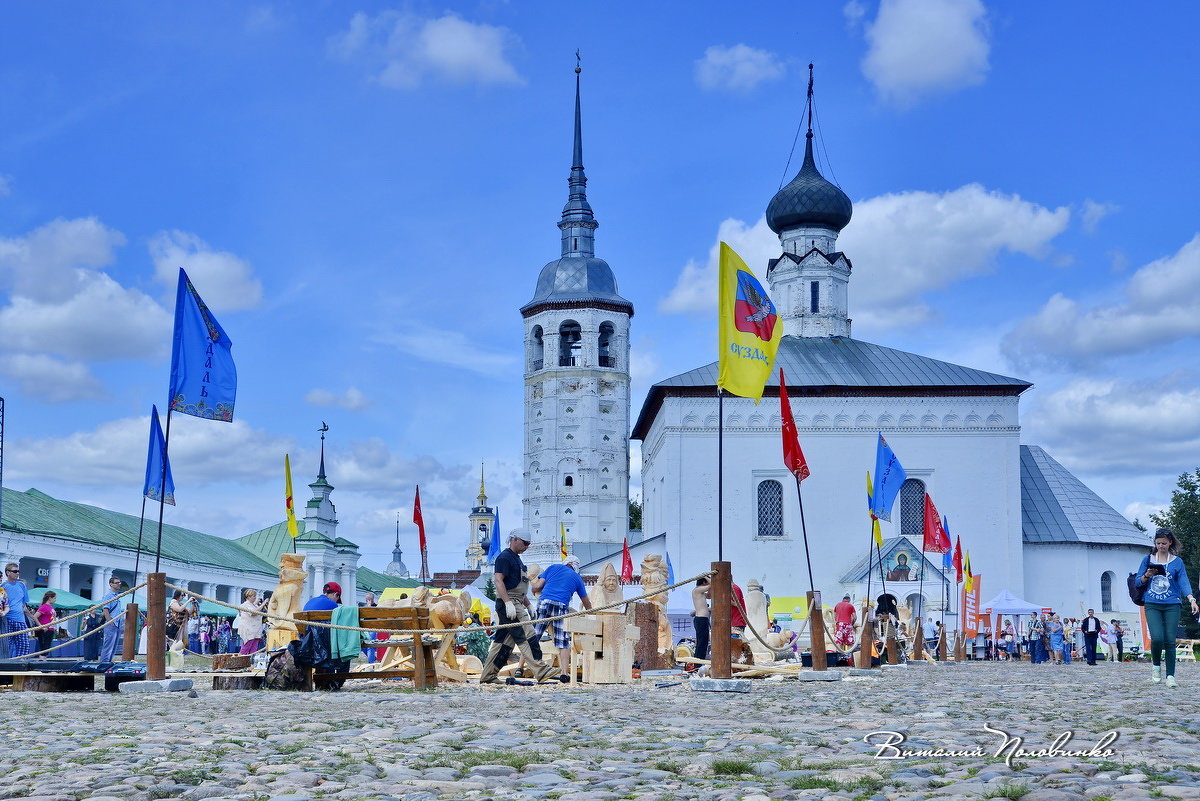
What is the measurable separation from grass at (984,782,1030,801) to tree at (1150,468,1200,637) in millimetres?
61617

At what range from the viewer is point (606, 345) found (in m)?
74.1

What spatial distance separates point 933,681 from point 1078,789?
10649mm

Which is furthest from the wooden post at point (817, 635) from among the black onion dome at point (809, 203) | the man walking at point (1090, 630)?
the black onion dome at point (809, 203)

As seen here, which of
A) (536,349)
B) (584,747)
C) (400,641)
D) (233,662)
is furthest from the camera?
(536,349)

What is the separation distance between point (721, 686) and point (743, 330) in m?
4.30

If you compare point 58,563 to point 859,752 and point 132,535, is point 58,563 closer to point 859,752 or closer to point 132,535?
point 132,535

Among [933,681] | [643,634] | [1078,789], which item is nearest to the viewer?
[1078,789]

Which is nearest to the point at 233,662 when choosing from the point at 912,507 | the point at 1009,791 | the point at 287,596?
the point at 287,596

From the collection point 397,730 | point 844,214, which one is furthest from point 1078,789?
point 844,214

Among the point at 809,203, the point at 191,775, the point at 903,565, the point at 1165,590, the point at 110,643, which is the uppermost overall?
the point at 809,203

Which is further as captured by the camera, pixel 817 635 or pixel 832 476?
pixel 832 476

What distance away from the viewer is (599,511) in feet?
234

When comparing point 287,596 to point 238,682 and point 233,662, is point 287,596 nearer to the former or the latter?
point 233,662

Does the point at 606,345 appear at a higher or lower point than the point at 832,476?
higher
